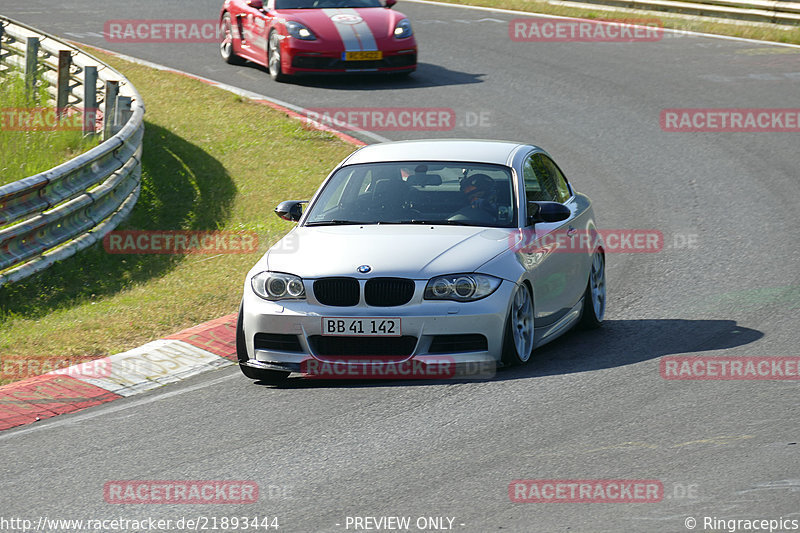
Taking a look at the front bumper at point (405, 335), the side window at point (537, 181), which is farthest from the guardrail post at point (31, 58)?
the front bumper at point (405, 335)

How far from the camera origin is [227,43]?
2250 centimetres

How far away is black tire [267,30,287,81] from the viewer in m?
20.7

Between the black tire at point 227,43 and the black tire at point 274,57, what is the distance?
1426 mm

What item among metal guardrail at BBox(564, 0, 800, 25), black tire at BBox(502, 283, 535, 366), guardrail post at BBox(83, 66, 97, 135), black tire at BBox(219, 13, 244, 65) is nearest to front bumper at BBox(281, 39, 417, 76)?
black tire at BBox(219, 13, 244, 65)

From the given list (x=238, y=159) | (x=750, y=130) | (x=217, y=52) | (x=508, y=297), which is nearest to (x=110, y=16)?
(x=217, y=52)

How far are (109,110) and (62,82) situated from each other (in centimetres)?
256

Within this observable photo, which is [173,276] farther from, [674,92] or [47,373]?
[674,92]

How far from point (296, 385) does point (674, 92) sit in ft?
42.1

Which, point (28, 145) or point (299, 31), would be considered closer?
point (28, 145)

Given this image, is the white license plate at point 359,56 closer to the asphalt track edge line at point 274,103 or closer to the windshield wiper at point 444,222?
the asphalt track edge line at point 274,103

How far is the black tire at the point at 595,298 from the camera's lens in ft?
32.9

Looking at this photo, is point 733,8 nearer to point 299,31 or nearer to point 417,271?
point 299,31

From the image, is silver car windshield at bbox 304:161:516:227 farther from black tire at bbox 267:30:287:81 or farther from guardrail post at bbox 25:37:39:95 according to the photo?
black tire at bbox 267:30:287:81

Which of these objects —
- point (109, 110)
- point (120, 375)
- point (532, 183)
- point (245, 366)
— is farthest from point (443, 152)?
point (109, 110)
